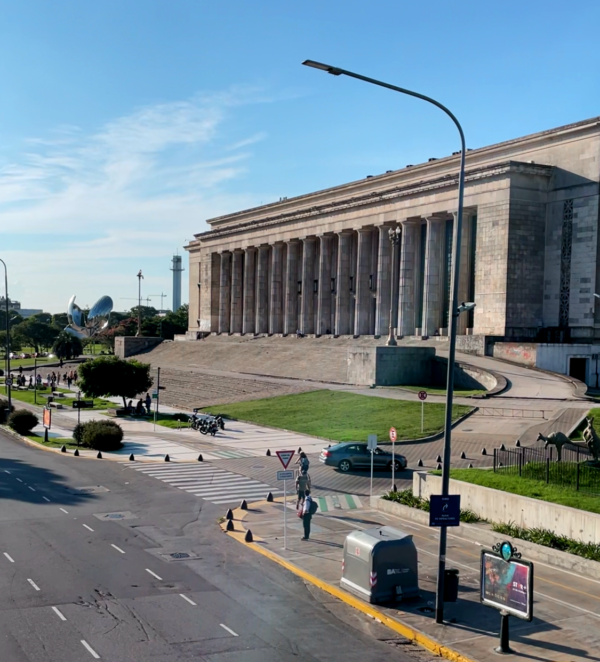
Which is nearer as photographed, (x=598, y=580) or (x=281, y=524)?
(x=598, y=580)

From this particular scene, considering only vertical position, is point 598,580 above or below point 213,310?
below

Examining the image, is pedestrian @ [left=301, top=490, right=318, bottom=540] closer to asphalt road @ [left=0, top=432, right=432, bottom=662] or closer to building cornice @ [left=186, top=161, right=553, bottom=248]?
asphalt road @ [left=0, top=432, right=432, bottom=662]

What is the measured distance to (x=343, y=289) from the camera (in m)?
83.9

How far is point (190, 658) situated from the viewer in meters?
12.2

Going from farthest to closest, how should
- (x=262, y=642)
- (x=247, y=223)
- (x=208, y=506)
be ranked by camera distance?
1. (x=247, y=223)
2. (x=208, y=506)
3. (x=262, y=642)

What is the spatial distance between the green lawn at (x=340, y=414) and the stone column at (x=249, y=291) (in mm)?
47472

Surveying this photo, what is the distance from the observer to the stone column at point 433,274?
229ft

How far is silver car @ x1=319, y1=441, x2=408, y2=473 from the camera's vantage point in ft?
105

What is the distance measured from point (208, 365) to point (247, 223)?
25.6 metres

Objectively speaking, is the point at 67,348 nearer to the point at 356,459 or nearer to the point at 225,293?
the point at 225,293

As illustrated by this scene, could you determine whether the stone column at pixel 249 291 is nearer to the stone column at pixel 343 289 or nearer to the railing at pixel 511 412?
the stone column at pixel 343 289

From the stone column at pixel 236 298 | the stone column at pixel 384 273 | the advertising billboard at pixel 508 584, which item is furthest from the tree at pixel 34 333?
the advertising billboard at pixel 508 584

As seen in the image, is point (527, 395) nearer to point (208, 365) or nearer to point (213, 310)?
point (208, 365)

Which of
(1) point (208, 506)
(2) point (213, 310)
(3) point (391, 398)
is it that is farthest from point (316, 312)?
(1) point (208, 506)
